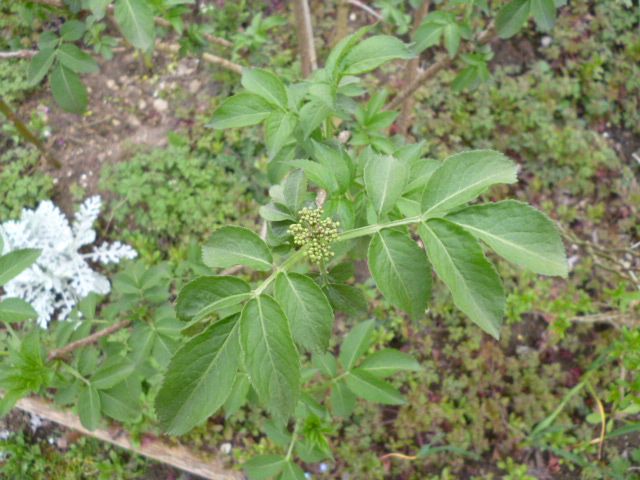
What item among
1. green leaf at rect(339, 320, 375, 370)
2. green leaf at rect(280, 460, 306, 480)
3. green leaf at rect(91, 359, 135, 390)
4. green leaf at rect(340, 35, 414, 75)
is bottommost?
green leaf at rect(280, 460, 306, 480)

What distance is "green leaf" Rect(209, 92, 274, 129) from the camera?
147 cm

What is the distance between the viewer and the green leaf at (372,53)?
1.31 meters

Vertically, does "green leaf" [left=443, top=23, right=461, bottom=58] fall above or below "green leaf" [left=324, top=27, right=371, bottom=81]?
below

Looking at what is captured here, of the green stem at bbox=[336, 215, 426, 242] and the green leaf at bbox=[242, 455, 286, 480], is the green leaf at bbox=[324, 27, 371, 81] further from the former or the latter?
the green leaf at bbox=[242, 455, 286, 480]

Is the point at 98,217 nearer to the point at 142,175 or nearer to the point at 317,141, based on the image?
the point at 142,175

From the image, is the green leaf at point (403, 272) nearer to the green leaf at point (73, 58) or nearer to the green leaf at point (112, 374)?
the green leaf at point (112, 374)

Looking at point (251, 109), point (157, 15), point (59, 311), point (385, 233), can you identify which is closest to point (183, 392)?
point (385, 233)

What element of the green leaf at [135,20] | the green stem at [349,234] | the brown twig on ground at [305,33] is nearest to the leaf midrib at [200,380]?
the green stem at [349,234]

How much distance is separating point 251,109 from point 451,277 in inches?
31.8

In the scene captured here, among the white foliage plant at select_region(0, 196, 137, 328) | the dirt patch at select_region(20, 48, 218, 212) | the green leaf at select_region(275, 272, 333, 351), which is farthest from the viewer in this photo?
the dirt patch at select_region(20, 48, 218, 212)

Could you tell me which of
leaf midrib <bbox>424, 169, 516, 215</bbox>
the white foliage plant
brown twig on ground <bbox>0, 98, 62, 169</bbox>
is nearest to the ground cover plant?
leaf midrib <bbox>424, 169, 516, 215</bbox>

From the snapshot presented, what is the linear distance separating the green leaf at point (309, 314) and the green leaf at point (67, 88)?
1.68 metres

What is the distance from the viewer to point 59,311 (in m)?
3.36

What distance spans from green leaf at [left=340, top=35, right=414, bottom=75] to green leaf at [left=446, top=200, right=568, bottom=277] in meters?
0.50
